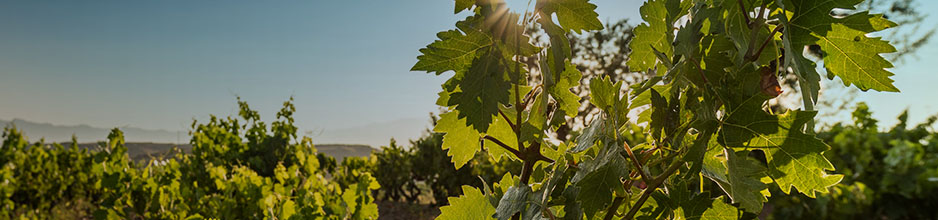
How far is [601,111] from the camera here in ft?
2.89

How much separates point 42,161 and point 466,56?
9.53m

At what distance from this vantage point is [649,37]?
1.04 meters

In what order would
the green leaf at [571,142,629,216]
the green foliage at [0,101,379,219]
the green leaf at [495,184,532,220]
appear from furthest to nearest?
the green foliage at [0,101,379,219] < the green leaf at [495,184,532,220] < the green leaf at [571,142,629,216]

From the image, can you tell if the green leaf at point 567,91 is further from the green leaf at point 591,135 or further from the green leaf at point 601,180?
the green leaf at point 601,180

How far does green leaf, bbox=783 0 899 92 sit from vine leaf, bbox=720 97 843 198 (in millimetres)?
132

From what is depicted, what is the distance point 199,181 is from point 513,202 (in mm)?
4931

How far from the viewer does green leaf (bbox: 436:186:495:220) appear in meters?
1.04

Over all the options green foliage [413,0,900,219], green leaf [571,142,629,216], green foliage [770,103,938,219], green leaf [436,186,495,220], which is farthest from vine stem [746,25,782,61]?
green foliage [770,103,938,219]

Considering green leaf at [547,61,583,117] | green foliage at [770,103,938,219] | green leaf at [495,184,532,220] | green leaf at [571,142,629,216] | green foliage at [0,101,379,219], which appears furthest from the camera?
green foliage at [770,103,938,219]

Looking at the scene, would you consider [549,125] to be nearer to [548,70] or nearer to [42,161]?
[548,70]

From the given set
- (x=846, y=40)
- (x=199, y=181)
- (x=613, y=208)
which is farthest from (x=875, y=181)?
(x=199, y=181)

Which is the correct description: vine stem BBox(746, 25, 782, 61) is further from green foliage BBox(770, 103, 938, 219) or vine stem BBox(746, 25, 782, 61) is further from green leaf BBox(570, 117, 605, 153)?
green foliage BBox(770, 103, 938, 219)

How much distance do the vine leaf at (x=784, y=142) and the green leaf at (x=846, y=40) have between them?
0.13 metres

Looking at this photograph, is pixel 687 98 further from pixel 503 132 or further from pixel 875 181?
pixel 875 181
